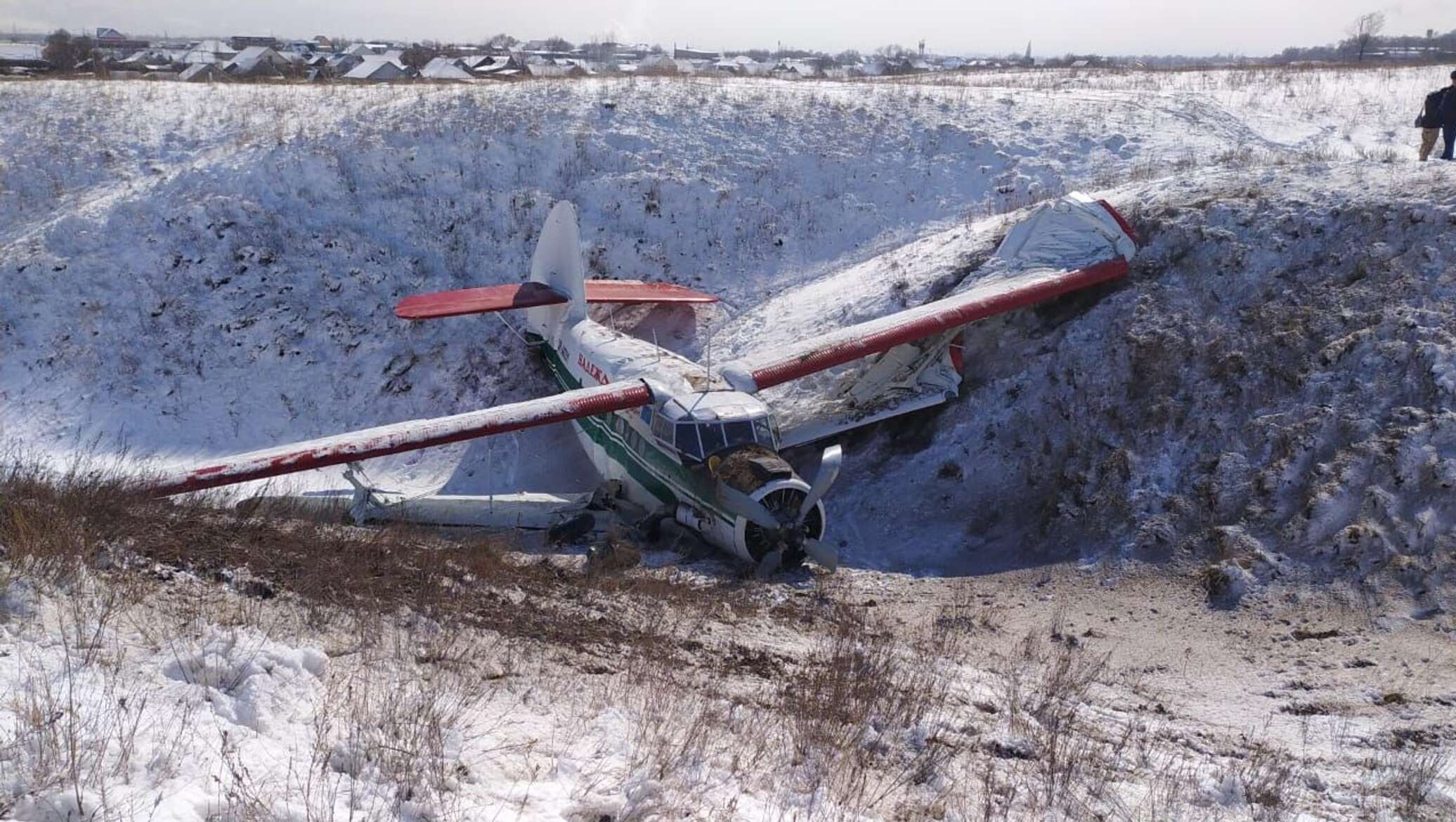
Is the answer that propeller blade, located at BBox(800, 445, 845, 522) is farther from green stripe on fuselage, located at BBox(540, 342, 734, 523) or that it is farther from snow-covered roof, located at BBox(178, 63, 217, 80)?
snow-covered roof, located at BBox(178, 63, 217, 80)

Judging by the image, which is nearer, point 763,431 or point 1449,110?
point 763,431

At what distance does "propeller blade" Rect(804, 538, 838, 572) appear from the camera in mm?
11359

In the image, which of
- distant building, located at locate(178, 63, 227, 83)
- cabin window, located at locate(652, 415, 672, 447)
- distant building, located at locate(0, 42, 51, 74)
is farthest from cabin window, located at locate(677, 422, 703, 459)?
distant building, located at locate(0, 42, 51, 74)

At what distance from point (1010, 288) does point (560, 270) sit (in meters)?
8.07

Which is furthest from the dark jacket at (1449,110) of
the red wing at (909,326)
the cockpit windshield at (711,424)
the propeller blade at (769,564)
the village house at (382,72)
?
the village house at (382,72)

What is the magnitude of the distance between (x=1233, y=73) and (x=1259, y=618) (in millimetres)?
28004

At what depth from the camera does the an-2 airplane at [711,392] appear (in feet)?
38.0

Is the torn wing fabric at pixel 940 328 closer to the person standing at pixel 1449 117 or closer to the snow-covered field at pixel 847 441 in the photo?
the snow-covered field at pixel 847 441

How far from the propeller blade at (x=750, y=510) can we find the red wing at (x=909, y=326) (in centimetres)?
257

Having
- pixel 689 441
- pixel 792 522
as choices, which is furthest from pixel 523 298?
pixel 792 522

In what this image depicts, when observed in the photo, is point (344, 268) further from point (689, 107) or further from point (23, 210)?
point (689, 107)

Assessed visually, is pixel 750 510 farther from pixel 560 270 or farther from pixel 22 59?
pixel 22 59

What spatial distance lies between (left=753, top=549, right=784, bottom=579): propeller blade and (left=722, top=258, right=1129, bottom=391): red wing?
3.14 meters

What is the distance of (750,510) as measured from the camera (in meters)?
11.4
